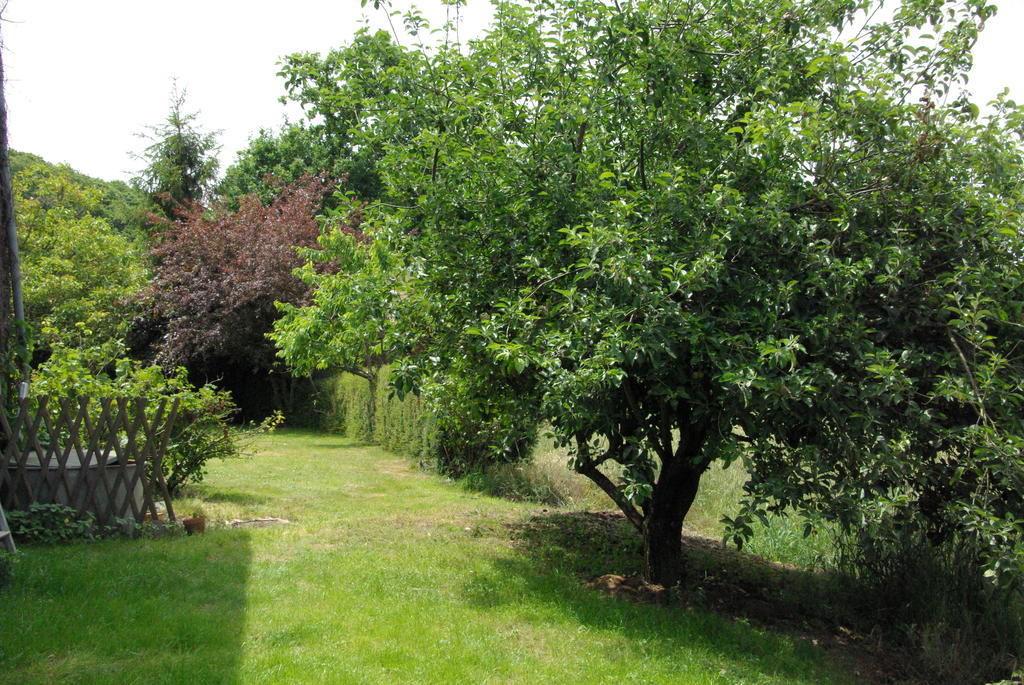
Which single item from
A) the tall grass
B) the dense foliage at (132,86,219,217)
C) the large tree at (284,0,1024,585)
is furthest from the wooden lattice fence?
the dense foliage at (132,86,219,217)

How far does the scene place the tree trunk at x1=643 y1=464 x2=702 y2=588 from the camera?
6.87 metres

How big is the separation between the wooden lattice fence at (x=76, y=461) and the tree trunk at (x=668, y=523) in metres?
4.74

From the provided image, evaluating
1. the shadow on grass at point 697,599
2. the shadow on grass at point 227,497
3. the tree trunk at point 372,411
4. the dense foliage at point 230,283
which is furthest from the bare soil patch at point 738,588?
the dense foliage at point 230,283

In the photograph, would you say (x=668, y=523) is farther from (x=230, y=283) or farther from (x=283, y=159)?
(x=283, y=159)

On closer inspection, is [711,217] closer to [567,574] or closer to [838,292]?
[838,292]

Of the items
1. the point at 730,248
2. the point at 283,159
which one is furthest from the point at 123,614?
the point at 283,159

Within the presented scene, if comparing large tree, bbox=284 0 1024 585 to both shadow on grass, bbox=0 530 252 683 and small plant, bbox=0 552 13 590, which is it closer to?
shadow on grass, bbox=0 530 252 683

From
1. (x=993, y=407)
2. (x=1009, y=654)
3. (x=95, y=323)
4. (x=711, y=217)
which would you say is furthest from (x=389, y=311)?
(x=95, y=323)

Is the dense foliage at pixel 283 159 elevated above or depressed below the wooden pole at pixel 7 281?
above

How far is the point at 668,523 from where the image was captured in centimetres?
688

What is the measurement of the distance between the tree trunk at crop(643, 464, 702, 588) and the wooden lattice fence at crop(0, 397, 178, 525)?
474 centimetres

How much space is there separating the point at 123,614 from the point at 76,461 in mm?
2682

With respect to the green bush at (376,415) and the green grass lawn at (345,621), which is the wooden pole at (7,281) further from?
the green bush at (376,415)

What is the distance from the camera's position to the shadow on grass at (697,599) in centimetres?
545
